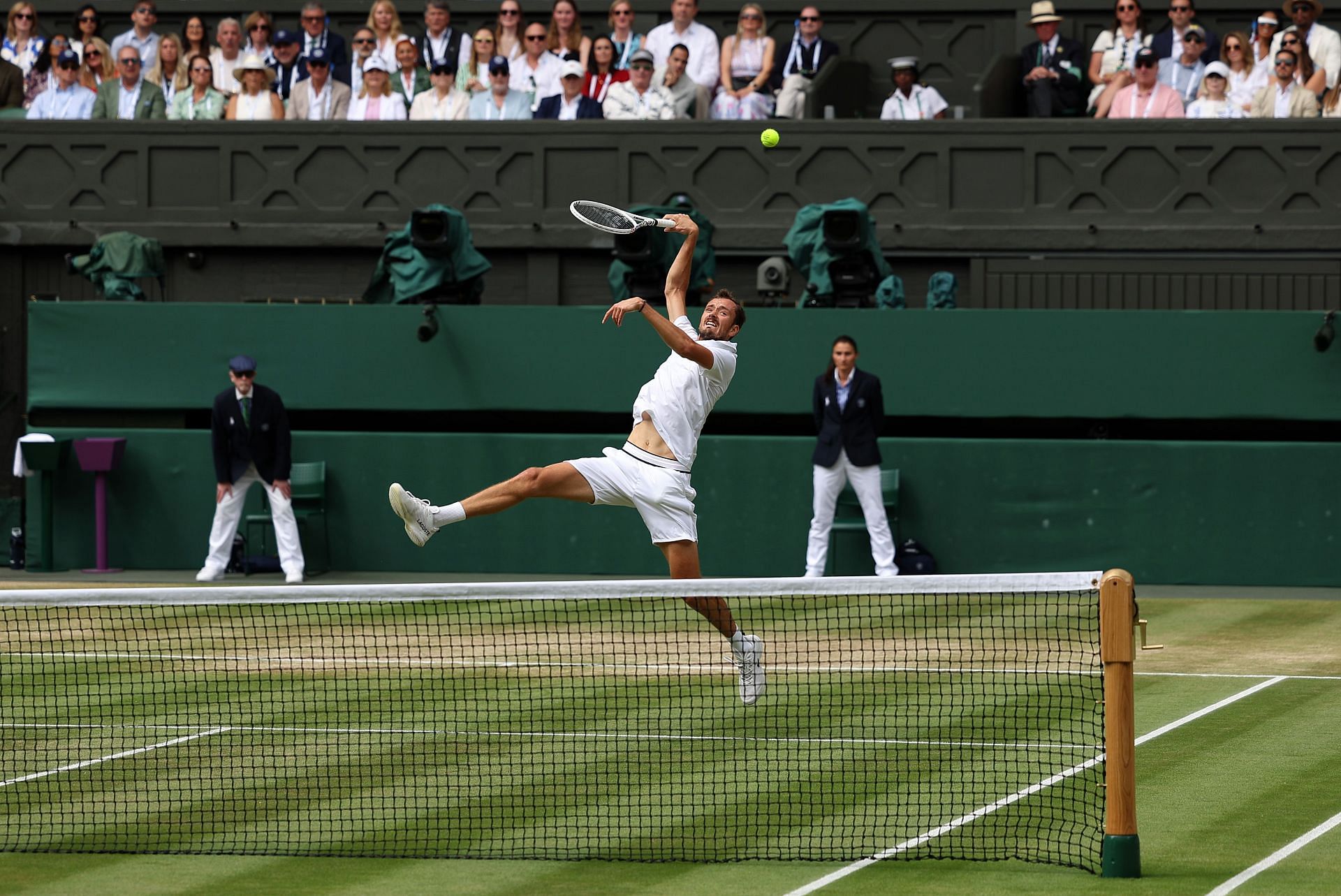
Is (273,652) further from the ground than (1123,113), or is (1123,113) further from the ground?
(1123,113)

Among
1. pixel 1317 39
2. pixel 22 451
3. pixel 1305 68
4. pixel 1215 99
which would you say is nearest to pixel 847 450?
pixel 1215 99

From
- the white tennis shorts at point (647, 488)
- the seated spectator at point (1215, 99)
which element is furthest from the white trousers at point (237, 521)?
the seated spectator at point (1215, 99)

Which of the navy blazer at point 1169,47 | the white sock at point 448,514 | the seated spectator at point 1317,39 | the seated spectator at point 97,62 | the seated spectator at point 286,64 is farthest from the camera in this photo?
the seated spectator at point 97,62

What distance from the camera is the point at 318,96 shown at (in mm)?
22672

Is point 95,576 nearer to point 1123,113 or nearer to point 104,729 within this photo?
point 104,729

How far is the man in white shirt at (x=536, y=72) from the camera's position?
2236 centimetres

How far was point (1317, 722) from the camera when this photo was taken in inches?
455

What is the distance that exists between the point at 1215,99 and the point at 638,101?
615 cm

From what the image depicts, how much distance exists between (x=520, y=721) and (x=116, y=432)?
1034 centimetres

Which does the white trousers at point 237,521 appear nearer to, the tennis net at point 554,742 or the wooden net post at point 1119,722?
the tennis net at point 554,742

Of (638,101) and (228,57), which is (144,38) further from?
(638,101)

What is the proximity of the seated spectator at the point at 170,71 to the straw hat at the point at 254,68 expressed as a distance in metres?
0.62

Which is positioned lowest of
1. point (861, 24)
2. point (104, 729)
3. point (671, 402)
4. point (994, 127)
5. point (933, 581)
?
point (104, 729)

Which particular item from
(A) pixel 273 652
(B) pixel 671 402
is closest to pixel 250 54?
(A) pixel 273 652
